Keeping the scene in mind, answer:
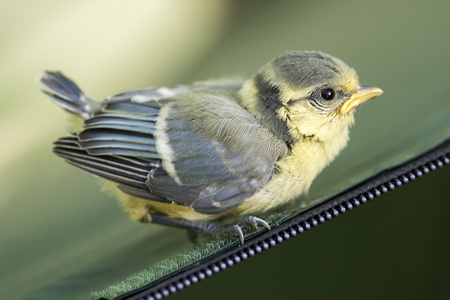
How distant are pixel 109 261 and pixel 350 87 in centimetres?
69

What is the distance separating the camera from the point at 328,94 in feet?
4.35

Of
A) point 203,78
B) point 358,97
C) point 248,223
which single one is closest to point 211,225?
point 248,223

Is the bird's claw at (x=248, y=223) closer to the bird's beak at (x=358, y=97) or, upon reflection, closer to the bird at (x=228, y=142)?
the bird at (x=228, y=142)

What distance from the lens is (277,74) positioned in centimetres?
134

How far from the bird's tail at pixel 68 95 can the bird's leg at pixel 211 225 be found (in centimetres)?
31

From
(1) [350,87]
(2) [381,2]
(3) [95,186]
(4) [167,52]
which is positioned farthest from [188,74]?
(1) [350,87]

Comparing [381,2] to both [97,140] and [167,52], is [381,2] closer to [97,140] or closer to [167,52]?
[167,52]

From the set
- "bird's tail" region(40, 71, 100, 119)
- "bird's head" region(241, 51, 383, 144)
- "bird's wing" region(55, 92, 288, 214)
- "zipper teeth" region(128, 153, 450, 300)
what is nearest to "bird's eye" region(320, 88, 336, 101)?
"bird's head" region(241, 51, 383, 144)

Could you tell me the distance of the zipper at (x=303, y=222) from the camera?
39.6 inches

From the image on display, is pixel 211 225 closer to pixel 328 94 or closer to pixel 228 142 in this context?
pixel 228 142

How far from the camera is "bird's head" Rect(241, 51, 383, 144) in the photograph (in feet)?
4.30

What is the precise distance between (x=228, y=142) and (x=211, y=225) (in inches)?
8.3

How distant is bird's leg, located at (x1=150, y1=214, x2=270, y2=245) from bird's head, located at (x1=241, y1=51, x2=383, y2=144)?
22 cm

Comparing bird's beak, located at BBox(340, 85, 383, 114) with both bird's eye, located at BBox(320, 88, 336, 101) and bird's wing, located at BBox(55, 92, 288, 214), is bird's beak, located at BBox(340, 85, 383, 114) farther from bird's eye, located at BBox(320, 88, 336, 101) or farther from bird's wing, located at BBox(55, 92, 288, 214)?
bird's wing, located at BBox(55, 92, 288, 214)
